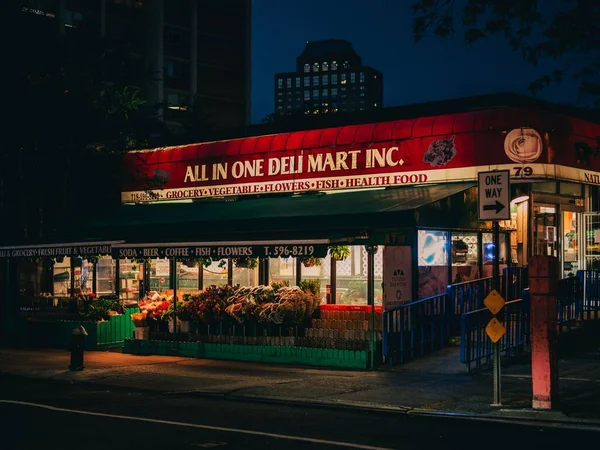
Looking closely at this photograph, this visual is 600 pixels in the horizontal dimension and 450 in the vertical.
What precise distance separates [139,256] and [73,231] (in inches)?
198

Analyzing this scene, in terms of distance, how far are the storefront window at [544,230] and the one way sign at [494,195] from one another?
327 inches

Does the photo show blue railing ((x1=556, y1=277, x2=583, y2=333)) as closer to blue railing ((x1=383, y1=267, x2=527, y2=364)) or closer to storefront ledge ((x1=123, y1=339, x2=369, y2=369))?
blue railing ((x1=383, y1=267, x2=527, y2=364))

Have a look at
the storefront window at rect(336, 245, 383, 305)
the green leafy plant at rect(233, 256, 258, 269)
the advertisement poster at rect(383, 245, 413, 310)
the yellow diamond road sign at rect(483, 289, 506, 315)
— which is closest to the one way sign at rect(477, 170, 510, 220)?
the yellow diamond road sign at rect(483, 289, 506, 315)

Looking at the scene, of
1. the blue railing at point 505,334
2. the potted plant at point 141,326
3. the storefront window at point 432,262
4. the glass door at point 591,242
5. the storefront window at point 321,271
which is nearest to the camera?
the blue railing at point 505,334

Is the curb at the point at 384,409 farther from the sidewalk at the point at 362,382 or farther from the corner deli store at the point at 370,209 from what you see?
the corner deli store at the point at 370,209

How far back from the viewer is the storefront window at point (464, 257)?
18484 mm

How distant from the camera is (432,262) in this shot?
1791 cm

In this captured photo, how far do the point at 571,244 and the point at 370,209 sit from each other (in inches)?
231

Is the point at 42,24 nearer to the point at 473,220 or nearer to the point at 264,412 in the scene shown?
the point at 473,220

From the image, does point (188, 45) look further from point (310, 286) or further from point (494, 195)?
point (494, 195)

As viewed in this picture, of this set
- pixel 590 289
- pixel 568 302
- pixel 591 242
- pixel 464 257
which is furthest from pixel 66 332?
pixel 591 242

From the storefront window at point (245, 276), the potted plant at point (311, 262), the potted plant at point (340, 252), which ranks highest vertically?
the potted plant at point (340, 252)

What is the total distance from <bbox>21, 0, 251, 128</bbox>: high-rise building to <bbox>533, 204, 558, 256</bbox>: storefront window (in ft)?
167

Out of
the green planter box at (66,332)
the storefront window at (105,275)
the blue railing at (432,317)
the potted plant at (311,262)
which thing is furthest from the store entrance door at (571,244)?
the storefront window at (105,275)
